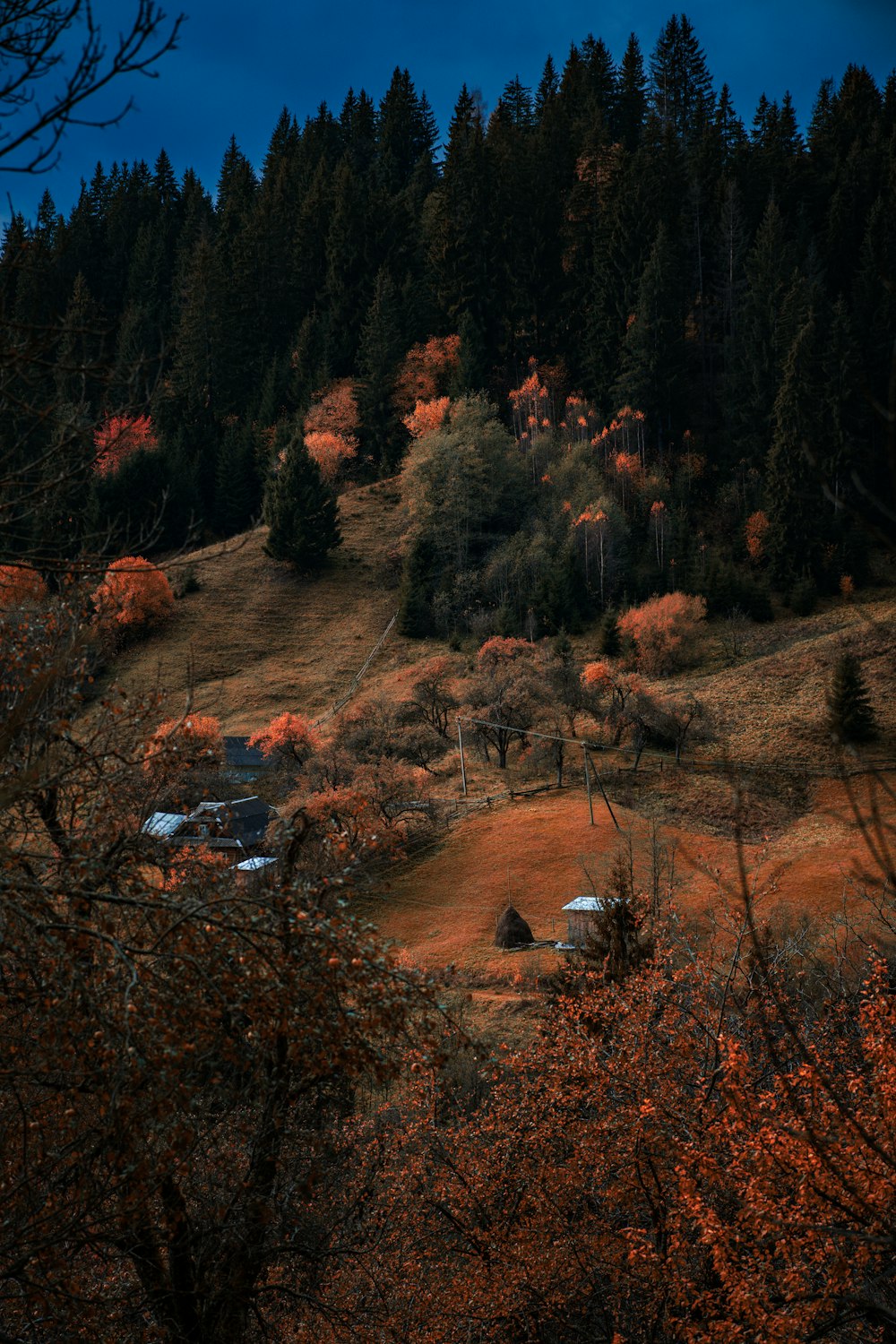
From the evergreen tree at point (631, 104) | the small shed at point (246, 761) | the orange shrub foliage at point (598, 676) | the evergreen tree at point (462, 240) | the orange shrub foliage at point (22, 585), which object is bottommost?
the small shed at point (246, 761)

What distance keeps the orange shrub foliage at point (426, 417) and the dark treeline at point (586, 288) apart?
6.61ft

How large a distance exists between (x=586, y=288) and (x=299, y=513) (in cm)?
3187

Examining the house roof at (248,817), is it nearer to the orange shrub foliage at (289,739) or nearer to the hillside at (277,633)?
the orange shrub foliage at (289,739)

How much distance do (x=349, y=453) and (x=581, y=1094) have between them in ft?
233

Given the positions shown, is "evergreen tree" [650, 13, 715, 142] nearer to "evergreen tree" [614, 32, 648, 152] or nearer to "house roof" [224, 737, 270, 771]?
"evergreen tree" [614, 32, 648, 152]

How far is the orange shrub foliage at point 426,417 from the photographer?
241 feet

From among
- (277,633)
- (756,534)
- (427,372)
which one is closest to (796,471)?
(756,534)

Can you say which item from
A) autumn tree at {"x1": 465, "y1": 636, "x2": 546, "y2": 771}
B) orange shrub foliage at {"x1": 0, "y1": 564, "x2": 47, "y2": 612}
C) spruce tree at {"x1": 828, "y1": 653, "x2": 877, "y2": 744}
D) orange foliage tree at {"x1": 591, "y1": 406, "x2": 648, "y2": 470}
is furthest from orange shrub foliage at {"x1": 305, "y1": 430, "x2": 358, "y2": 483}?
orange shrub foliage at {"x1": 0, "y1": 564, "x2": 47, "y2": 612}

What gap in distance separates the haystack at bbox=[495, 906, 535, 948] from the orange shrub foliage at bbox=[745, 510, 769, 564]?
3710 centimetres

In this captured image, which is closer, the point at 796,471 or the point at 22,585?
the point at 22,585

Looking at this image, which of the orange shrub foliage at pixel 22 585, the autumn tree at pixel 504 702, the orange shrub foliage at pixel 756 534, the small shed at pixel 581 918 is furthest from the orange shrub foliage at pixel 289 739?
the orange shrub foliage at pixel 22 585

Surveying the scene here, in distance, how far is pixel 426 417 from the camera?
7406cm

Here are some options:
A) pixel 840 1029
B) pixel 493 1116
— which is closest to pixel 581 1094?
pixel 493 1116

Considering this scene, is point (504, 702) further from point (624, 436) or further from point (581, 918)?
point (624, 436)
